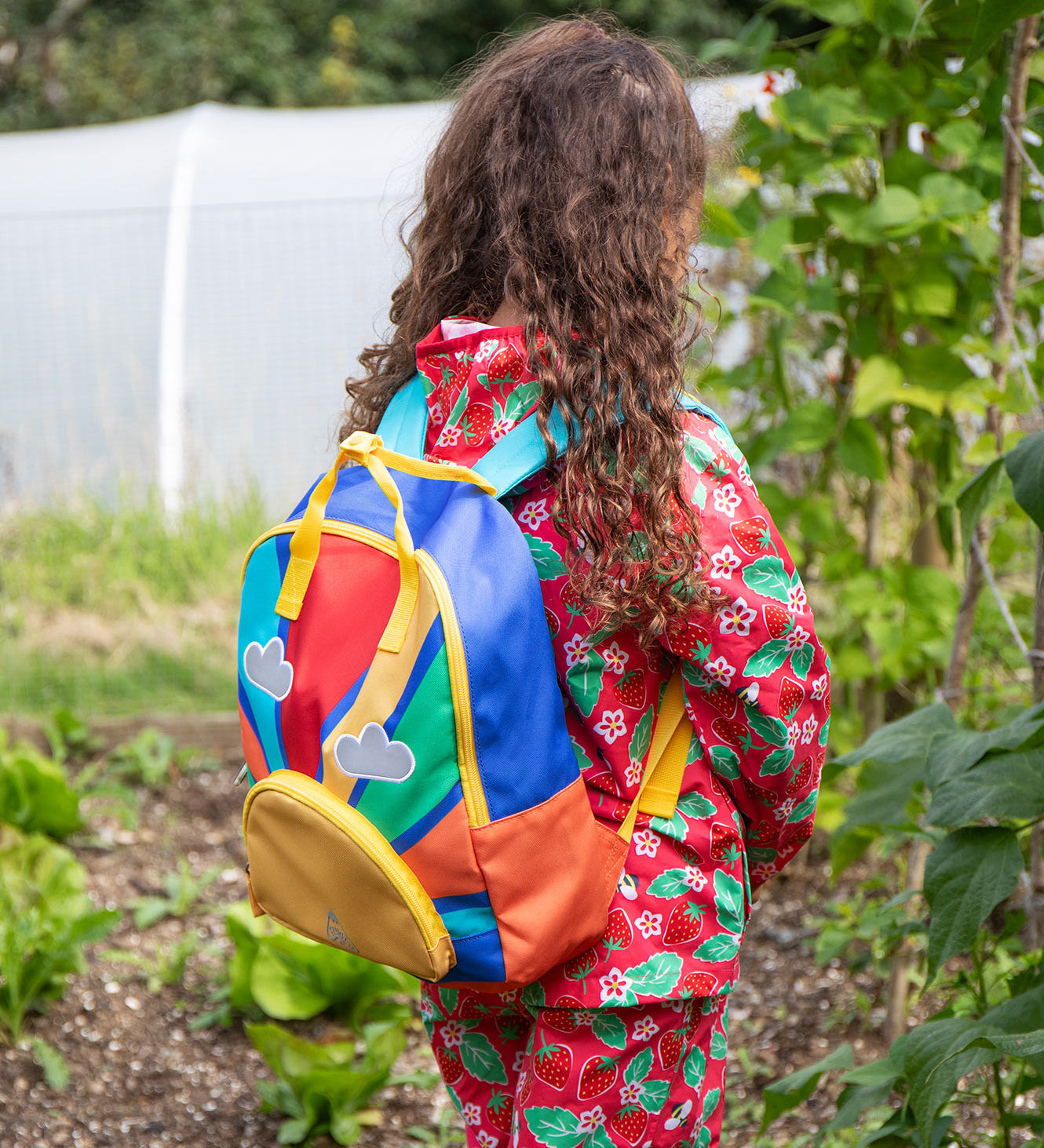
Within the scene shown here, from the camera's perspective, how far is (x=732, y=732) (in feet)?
3.67

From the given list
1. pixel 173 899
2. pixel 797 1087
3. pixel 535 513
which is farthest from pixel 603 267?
pixel 173 899

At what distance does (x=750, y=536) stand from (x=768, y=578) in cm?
4

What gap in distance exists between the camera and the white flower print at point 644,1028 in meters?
1.14

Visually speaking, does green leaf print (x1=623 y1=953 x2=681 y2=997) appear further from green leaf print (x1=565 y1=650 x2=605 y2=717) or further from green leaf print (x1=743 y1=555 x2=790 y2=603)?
green leaf print (x1=743 y1=555 x2=790 y2=603)

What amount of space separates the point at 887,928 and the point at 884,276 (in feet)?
3.81

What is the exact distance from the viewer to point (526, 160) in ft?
3.64

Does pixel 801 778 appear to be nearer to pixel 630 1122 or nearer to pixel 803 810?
pixel 803 810

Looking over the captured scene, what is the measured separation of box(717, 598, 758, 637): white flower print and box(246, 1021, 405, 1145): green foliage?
4.33 feet

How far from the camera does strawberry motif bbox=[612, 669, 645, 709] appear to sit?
112cm

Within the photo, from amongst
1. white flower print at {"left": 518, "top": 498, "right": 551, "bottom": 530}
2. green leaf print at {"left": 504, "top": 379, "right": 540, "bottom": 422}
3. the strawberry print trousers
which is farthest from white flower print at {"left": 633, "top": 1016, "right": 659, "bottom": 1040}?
green leaf print at {"left": 504, "top": 379, "right": 540, "bottom": 422}

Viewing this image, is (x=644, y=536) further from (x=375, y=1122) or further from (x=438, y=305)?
(x=375, y=1122)

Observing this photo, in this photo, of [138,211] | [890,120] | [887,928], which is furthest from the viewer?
[138,211]

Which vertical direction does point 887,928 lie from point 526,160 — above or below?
below

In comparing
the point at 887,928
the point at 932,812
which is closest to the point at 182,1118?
the point at 887,928
